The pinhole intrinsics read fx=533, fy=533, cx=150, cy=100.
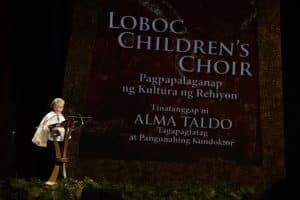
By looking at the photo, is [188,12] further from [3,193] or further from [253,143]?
[3,193]

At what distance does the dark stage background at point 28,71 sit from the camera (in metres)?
8.24

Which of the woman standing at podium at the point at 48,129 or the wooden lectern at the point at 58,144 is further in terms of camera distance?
the woman standing at podium at the point at 48,129

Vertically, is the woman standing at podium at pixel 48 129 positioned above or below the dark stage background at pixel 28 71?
below

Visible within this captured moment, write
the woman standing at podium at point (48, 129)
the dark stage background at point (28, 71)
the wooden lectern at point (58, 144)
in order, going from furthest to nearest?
the dark stage background at point (28, 71), the woman standing at podium at point (48, 129), the wooden lectern at point (58, 144)

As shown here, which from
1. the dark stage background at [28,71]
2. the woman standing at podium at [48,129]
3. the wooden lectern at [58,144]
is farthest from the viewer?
the dark stage background at [28,71]

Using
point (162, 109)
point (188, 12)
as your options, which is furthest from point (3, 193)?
point (188, 12)

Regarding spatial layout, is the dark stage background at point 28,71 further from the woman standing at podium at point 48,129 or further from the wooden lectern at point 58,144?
the wooden lectern at point 58,144

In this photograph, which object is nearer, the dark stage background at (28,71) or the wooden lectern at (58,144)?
the wooden lectern at (58,144)

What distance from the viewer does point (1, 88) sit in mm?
8109

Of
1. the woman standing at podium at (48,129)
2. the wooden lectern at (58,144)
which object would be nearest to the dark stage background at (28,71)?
the woman standing at podium at (48,129)

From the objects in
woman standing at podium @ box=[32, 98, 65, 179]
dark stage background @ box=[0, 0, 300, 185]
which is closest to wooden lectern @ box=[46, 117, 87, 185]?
woman standing at podium @ box=[32, 98, 65, 179]

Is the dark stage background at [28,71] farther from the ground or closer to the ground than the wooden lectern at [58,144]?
farther from the ground

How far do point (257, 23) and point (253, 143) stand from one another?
1.80 metres

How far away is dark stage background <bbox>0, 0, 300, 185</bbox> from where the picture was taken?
27.0 feet
